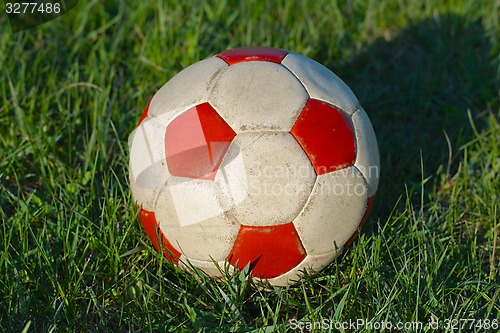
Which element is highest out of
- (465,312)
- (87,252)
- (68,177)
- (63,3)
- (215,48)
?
(63,3)

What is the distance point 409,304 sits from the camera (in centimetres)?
229

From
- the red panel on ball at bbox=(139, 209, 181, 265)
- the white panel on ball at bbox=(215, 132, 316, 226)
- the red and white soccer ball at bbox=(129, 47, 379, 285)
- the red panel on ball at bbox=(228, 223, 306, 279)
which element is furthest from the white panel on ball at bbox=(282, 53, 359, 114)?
the red panel on ball at bbox=(139, 209, 181, 265)

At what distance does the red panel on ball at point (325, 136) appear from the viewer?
2.22 meters

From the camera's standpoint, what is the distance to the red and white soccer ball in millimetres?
2180

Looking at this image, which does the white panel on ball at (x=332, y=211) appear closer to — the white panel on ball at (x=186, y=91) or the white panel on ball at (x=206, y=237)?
the white panel on ball at (x=206, y=237)

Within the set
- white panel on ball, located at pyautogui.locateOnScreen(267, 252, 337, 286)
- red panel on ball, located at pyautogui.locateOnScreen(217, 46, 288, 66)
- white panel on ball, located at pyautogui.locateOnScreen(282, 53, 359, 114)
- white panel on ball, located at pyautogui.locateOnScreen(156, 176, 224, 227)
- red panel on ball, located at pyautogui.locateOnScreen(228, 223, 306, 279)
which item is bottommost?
white panel on ball, located at pyautogui.locateOnScreen(267, 252, 337, 286)

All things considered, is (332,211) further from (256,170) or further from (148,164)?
(148,164)

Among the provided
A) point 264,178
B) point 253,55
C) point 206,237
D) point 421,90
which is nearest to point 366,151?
point 264,178

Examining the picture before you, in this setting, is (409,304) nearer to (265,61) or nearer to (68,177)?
(265,61)

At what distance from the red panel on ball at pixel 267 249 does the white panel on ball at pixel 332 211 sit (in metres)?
0.04

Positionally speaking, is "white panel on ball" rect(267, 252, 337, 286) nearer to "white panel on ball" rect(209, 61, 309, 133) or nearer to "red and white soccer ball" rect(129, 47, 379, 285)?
"red and white soccer ball" rect(129, 47, 379, 285)

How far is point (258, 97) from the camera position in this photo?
225 centimetres

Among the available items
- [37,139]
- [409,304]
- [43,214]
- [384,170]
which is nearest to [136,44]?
[37,139]

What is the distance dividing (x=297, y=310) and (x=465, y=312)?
2.05 feet
